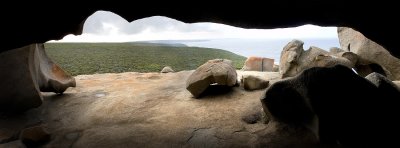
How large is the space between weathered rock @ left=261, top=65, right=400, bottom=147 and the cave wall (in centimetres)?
65

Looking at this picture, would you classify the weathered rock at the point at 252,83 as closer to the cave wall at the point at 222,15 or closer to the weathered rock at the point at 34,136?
the cave wall at the point at 222,15

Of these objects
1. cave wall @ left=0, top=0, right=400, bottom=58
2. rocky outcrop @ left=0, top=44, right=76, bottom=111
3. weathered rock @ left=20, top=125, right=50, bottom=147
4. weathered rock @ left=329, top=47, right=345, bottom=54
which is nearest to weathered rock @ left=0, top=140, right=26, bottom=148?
weathered rock @ left=20, top=125, right=50, bottom=147

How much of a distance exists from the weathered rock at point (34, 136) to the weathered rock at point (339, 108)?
332cm

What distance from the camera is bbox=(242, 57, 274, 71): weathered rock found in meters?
9.47

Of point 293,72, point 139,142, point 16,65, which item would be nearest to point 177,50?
point 293,72

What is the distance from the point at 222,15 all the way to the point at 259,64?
573 centimetres

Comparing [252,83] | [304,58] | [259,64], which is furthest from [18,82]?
[259,64]

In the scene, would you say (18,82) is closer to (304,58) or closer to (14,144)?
(14,144)

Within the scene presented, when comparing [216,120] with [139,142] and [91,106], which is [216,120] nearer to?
[139,142]

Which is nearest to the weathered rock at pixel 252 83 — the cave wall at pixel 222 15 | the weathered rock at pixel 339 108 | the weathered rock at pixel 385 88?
the weathered rock at pixel 339 108

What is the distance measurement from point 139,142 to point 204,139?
2.85 feet

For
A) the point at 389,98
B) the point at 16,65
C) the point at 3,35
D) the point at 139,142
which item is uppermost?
the point at 3,35

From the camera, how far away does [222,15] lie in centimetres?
395

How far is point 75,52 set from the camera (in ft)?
39.5
